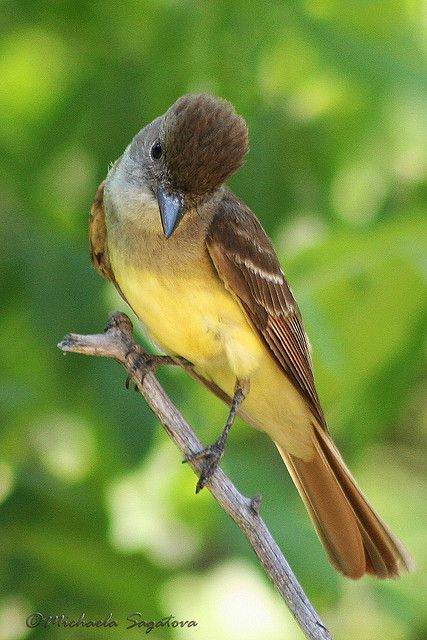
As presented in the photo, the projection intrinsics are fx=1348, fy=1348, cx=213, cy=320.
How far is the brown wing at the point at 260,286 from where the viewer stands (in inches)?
197

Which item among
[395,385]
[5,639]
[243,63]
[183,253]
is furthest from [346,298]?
[5,639]

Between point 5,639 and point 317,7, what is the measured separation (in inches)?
114

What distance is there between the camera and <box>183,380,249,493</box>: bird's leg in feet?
14.6

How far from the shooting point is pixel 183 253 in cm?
492

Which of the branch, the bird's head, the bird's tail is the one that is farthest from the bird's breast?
the bird's tail

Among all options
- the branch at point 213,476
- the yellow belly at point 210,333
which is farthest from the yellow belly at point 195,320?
the branch at point 213,476

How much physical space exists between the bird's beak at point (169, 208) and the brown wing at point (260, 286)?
27 centimetres

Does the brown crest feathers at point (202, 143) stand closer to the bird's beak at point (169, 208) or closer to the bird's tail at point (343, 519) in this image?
the bird's beak at point (169, 208)

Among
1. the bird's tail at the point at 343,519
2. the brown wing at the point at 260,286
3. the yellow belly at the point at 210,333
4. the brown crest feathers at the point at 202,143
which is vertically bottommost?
the bird's tail at the point at 343,519

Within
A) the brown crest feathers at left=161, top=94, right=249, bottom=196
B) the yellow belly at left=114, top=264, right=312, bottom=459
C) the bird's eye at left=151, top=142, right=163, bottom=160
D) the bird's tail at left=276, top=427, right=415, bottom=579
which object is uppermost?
the brown crest feathers at left=161, top=94, right=249, bottom=196

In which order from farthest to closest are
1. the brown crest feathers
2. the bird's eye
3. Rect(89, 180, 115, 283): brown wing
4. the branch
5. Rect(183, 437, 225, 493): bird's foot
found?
1. Rect(89, 180, 115, 283): brown wing
2. the bird's eye
3. the brown crest feathers
4. Rect(183, 437, 225, 493): bird's foot
5. the branch

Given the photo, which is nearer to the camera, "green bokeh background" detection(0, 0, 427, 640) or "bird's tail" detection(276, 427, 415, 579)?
"bird's tail" detection(276, 427, 415, 579)

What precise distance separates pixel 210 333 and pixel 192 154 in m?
0.65

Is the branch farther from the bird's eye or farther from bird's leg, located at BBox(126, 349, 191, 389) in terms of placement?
the bird's eye
